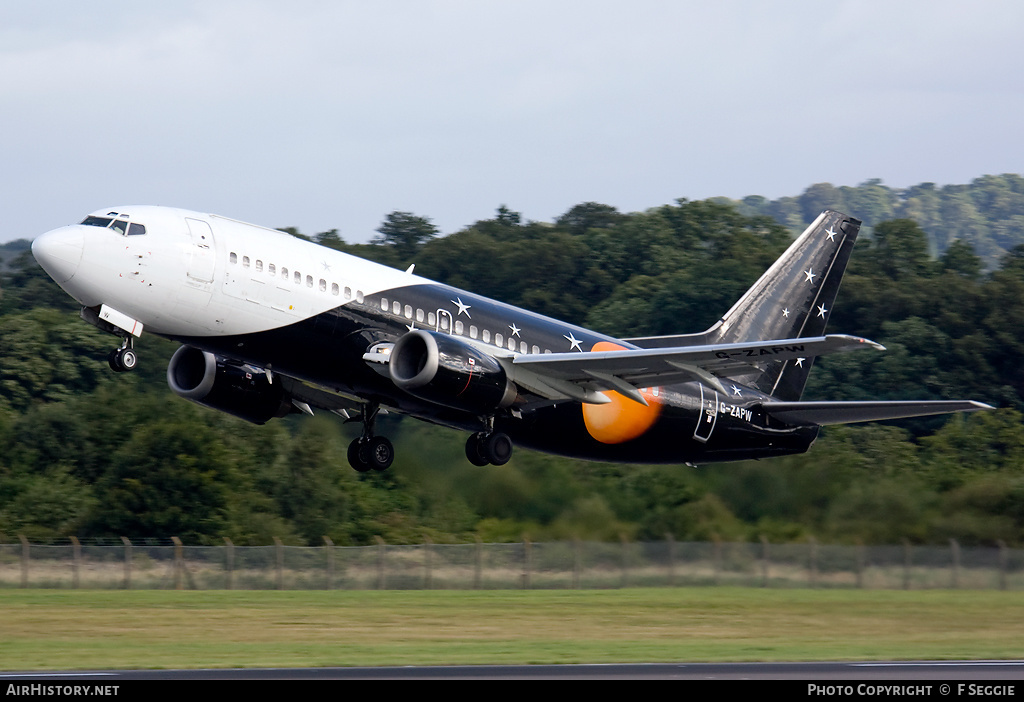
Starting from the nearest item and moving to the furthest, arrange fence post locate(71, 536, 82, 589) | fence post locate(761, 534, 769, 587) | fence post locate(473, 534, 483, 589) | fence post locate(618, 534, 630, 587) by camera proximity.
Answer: fence post locate(761, 534, 769, 587) < fence post locate(618, 534, 630, 587) < fence post locate(473, 534, 483, 589) < fence post locate(71, 536, 82, 589)

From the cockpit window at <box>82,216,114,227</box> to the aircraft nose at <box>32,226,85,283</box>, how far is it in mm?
520

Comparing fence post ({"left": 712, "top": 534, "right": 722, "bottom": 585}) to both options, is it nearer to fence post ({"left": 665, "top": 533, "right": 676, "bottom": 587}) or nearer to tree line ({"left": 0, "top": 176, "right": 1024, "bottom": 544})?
tree line ({"left": 0, "top": 176, "right": 1024, "bottom": 544})

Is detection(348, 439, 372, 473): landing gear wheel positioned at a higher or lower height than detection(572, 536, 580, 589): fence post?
higher

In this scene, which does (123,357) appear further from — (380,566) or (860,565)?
(860,565)

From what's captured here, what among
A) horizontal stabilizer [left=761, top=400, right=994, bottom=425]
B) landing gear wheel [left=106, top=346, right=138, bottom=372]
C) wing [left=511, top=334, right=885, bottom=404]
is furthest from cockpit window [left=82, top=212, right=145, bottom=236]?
horizontal stabilizer [left=761, top=400, right=994, bottom=425]

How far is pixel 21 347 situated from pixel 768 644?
42.0 m

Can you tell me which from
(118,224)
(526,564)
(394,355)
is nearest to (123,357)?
(118,224)

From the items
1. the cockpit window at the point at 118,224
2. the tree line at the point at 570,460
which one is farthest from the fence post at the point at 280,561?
the cockpit window at the point at 118,224

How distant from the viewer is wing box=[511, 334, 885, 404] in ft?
91.6

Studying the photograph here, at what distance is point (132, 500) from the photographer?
49.2 metres

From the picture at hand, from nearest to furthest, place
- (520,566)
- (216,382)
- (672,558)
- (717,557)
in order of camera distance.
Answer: (216,382)
(717,557)
(672,558)
(520,566)

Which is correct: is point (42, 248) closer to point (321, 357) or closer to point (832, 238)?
point (321, 357)

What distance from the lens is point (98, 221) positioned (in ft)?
87.4

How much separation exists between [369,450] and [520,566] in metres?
10.3
